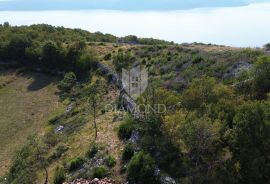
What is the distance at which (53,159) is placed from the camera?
4431cm

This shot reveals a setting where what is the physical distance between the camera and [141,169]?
34.0 metres

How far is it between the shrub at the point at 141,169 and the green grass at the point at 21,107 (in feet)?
54.4

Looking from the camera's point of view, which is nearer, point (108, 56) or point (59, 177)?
point (59, 177)

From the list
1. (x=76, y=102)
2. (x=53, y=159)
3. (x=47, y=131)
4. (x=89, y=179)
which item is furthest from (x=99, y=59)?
(x=89, y=179)

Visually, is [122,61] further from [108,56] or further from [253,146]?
[253,146]

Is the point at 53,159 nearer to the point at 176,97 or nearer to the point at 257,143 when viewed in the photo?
the point at 176,97

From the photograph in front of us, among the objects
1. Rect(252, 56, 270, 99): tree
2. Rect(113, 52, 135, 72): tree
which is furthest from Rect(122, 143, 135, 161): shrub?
Rect(113, 52, 135, 72): tree

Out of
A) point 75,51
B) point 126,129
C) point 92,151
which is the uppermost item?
point 75,51

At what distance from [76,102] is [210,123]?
31.7m

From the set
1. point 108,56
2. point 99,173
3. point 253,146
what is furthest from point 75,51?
point 253,146

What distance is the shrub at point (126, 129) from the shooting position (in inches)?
1647

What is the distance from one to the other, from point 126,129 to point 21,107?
2491cm

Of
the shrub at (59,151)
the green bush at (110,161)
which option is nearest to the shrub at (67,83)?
the shrub at (59,151)

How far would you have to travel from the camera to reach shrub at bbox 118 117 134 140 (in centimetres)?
4184
